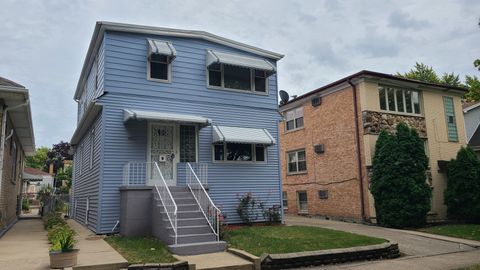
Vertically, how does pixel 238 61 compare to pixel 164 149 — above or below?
above

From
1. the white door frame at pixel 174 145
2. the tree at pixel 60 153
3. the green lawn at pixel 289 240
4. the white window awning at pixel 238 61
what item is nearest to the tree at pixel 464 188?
the green lawn at pixel 289 240

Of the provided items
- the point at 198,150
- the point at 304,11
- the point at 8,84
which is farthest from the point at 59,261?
the point at 304,11

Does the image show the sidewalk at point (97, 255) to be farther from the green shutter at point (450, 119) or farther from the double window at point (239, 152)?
the green shutter at point (450, 119)

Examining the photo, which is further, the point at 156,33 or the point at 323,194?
the point at 323,194

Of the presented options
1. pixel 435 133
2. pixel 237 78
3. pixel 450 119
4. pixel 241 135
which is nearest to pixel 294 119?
pixel 435 133

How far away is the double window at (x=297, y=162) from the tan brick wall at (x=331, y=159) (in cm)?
33

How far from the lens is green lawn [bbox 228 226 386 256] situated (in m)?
9.38

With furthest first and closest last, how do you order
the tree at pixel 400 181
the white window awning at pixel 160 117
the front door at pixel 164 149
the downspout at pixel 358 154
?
1. the downspout at pixel 358 154
2. the tree at pixel 400 181
3. the front door at pixel 164 149
4. the white window awning at pixel 160 117

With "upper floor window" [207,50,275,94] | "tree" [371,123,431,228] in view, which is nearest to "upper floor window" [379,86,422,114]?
"tree" [371,123,431,228]

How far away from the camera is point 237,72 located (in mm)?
14914

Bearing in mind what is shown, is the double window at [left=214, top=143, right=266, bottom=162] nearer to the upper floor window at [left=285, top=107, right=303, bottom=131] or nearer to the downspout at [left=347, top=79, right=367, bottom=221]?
the downspout at [left=347, top=79, right=367, bottom=221]

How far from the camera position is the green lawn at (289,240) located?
9.38 meters

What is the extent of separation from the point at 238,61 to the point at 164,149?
166 inches

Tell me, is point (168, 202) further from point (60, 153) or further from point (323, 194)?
point (60, 153)
